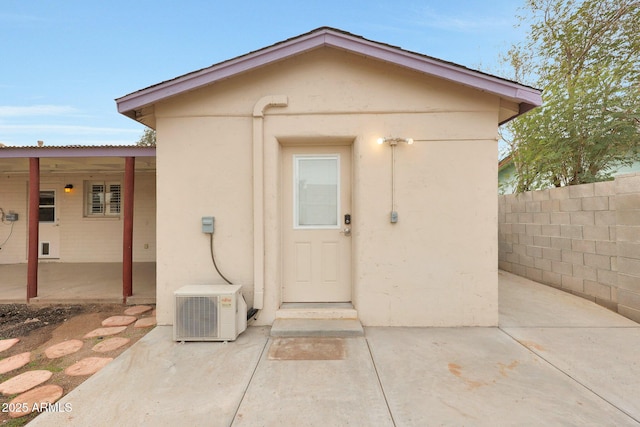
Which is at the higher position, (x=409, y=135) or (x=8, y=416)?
(x=409, y=135)

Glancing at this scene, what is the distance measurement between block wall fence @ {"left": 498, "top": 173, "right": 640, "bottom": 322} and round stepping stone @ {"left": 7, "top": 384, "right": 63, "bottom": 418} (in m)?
6.67

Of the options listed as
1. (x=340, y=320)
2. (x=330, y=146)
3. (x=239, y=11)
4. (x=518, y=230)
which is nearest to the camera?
(x=340, y=320)

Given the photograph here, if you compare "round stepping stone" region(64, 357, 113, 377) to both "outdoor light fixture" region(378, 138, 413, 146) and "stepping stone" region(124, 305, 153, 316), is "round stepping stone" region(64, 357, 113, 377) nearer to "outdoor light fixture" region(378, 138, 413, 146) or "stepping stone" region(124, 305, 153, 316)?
"stepping stone" region(124, 305, 153, 316)

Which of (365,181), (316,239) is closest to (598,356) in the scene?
(365,181)

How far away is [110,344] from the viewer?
10.8 feet

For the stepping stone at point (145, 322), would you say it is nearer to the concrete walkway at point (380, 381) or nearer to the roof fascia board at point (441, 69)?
the concrete walkway at point (380, 381)

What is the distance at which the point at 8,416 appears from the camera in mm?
2096

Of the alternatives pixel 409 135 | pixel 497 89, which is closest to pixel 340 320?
pixel 409 135

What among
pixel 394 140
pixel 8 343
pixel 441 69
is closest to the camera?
pixel 8 343

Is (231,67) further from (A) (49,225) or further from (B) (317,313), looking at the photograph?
(A) (49,225)

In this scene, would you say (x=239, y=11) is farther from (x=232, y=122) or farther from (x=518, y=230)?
(x=518, y=230)

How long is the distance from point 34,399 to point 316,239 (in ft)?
10.1

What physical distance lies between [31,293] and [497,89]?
25.7 ft

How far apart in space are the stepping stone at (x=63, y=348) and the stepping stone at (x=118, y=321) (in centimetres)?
51
